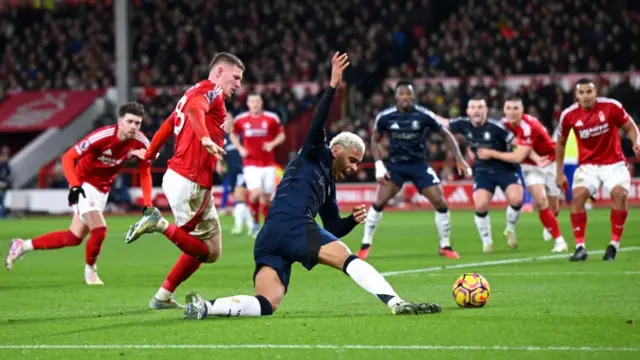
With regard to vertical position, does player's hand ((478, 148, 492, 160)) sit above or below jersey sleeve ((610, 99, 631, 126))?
below

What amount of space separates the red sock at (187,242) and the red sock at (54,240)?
152 inches

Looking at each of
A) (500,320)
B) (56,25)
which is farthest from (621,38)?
(500,320)

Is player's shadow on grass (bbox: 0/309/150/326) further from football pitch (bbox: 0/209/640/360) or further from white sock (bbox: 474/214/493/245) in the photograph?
white sock (bbox: 474/214/493/245)

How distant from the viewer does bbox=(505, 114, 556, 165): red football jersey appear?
58.9ft

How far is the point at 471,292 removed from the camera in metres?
9.65

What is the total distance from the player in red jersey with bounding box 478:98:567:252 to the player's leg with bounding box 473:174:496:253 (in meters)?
0.56

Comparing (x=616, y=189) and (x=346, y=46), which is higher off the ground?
(x=346, y=46)

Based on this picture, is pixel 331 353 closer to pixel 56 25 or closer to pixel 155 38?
pixel 155 38

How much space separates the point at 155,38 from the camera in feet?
137

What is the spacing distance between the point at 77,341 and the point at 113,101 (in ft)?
107

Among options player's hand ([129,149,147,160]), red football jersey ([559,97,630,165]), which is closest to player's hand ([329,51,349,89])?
player's hand ([129,149,147,160])

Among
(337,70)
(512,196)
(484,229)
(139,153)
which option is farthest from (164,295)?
(512,196)

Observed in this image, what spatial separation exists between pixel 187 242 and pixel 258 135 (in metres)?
11.6

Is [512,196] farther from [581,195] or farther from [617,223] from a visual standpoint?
[617,223]
